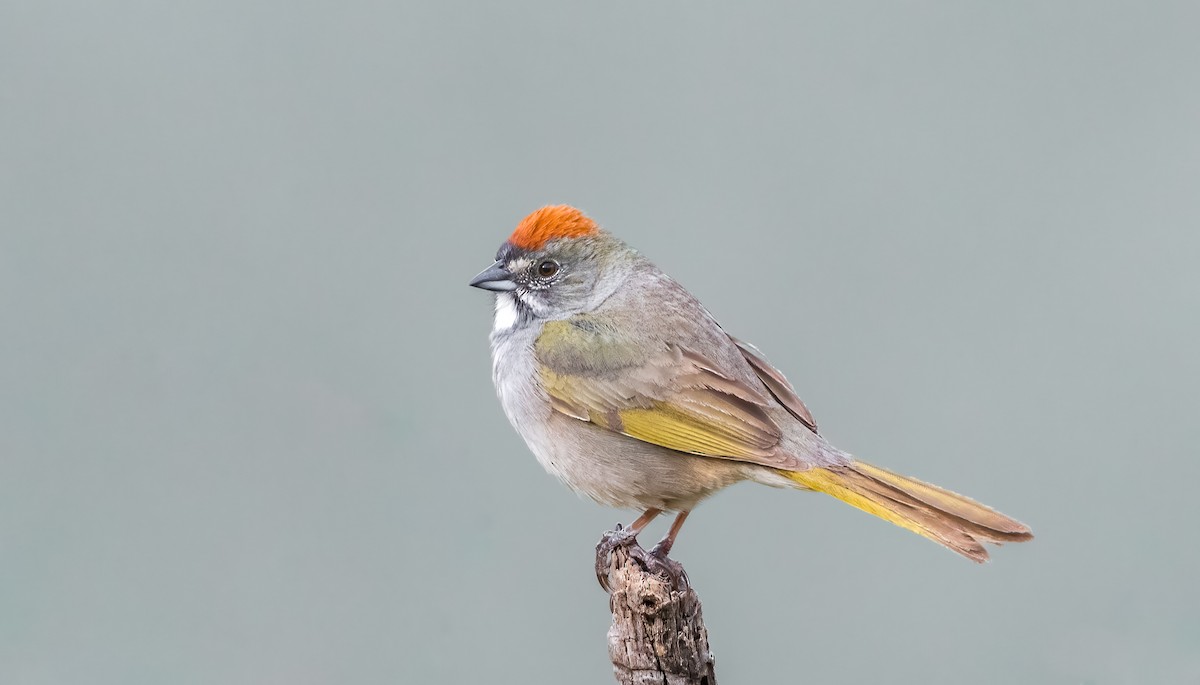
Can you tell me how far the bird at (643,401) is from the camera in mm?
4844

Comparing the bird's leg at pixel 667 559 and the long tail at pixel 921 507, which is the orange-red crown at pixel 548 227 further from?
the long tail at pixel 921 507

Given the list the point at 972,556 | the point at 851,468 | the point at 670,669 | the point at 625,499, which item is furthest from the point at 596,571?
the point at 972,556

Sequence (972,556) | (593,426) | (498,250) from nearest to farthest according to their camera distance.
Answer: (972,556)
(593,426)
(498,250)

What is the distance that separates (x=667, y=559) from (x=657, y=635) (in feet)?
1.79

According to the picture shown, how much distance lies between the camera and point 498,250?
5707 millimetres

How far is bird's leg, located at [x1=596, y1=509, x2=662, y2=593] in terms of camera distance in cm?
534

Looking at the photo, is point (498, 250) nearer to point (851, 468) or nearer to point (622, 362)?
point (622, 362)

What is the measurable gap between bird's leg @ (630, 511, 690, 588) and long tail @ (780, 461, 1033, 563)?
0.66m

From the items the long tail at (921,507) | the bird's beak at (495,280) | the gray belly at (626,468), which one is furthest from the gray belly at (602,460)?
the long tail at (921,507)

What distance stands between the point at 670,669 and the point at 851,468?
1115 mm

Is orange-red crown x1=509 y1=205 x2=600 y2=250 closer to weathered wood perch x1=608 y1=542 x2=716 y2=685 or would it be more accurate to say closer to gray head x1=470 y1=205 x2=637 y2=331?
gray head x1=470 y1=205 x2=637 y2=331

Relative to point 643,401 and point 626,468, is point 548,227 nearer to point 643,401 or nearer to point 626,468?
point 643,401

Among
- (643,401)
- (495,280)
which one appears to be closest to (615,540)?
(643,401)

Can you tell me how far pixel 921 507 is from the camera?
4.68 m
